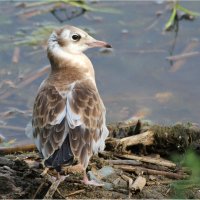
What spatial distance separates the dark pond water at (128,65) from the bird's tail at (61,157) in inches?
Result: 115

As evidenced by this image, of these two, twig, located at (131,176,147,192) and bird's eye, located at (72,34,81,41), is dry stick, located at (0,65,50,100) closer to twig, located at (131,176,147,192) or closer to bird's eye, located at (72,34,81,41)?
bird's eye, located at (72,34,81,41)

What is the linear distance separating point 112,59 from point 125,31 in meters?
0.84

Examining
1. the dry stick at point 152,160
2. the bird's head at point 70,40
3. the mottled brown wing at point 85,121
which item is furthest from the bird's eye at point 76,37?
the dry stick at point 152,160

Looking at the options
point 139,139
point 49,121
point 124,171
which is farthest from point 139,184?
point 139,139

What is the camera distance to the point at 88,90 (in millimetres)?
6891

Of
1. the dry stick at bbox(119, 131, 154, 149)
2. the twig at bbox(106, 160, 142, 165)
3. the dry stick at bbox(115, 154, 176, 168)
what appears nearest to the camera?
the twig at bbox(106, 160, 142, 165)

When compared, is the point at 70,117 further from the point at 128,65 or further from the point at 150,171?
the point at 128,65

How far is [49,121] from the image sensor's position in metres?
6.48

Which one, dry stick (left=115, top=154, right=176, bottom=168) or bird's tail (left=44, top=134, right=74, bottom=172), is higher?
bird's tail (left=44, top=134, right=74, bottom=172)

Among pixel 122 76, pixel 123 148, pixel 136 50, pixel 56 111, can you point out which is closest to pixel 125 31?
pixel 136 50

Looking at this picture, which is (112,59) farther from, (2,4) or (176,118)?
(2,4)

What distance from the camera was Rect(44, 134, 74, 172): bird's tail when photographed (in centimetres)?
600

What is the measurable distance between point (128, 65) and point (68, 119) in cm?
412

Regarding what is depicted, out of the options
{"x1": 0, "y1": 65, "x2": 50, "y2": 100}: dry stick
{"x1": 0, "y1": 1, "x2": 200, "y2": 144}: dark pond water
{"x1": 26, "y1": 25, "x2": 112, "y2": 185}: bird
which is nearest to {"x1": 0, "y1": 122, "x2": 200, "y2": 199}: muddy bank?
{"x1": 26, "y1": 25, "x2": 112, "y2": 185}: bird
